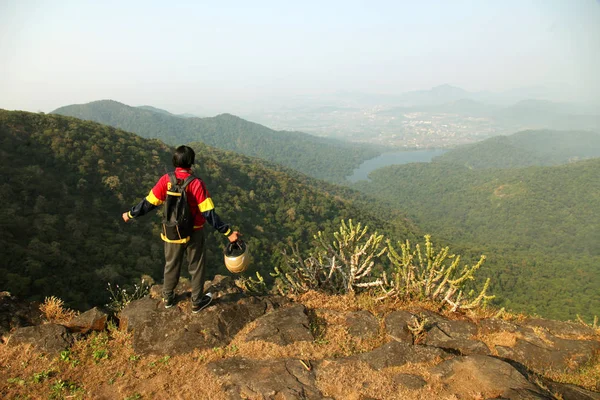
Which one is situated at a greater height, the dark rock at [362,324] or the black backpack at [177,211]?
the black backpack at [177,211]

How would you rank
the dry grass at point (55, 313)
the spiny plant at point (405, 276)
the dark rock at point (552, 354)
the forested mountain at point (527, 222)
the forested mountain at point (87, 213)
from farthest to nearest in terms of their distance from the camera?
the forested mountain at point (527, 222)
the forested mountain at point (87, 213)
the spiny plant at point (405, 276)
the dry grass at point (55, 313)
the dark rock at point (552, 354)

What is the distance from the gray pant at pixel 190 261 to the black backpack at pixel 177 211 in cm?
25

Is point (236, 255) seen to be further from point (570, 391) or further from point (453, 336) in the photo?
point (570, 391)

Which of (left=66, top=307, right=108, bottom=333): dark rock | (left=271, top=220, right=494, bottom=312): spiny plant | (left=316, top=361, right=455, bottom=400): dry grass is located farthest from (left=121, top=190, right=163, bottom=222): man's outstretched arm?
(left=316, top=361, right=455, bottom=400): dry grass

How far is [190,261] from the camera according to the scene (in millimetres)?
4434

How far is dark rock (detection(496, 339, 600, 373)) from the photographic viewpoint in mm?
4074

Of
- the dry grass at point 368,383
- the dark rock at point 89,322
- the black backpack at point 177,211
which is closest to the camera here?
the dry grass at point 368,383

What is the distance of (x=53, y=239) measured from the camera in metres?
19.7

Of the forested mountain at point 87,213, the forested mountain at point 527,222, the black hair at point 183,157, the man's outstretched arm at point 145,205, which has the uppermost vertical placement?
the black hair at point 183,157

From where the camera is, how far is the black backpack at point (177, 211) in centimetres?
395

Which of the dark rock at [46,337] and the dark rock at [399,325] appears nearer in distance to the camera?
the dark rock at [46,337]

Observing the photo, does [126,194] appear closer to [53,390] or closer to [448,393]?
[53,390]

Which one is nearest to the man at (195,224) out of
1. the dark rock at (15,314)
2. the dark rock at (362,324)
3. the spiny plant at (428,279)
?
the dark rock at (15,314)

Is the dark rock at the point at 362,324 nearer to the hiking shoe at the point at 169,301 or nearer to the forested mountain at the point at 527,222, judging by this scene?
the hiking shoe at the point at 169,301
